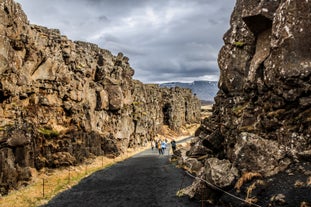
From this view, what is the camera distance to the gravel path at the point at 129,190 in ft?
76.6

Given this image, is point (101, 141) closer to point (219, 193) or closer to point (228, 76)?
point (228, 76)

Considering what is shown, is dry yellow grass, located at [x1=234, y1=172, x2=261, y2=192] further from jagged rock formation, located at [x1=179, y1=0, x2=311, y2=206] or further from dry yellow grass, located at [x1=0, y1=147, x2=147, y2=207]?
dry yellow grass, located at [x1=0, y1=147, x2=147, y2=207]

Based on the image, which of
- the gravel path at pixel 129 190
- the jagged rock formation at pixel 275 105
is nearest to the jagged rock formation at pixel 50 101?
the gravel path at pixel 129 190

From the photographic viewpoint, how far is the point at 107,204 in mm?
23234

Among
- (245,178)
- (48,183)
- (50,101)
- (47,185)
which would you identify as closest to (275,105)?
(245,178)

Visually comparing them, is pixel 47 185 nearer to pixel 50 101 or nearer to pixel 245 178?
pixel 50 101

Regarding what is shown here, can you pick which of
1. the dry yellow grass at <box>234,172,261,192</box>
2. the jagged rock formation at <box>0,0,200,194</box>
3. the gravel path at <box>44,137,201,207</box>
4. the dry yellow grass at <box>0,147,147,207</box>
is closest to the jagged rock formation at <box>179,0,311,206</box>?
the dry yellow grass at <box>234,172,261,192</box>

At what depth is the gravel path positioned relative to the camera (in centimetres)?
2333

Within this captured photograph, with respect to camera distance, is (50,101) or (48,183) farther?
(50,101)

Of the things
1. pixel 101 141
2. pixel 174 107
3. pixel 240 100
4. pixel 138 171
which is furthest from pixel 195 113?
pixel 240 100

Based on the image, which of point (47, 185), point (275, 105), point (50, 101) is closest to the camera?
point (275, 105)

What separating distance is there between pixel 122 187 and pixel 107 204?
6.19 m

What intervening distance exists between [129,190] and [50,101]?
1942cm

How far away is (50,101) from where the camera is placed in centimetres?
4031
